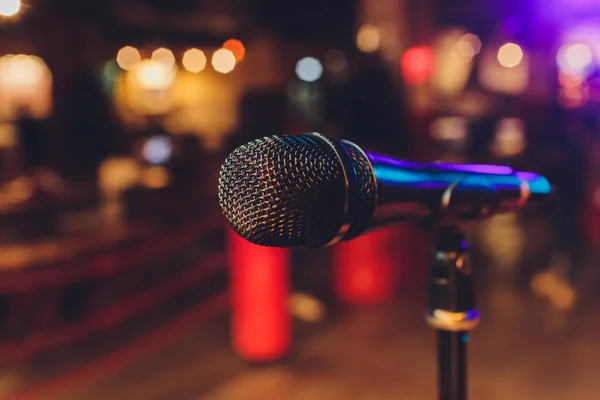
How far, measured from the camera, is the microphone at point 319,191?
933 mm

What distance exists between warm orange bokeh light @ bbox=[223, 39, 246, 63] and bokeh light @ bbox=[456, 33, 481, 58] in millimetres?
4605

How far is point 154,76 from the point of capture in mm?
13484

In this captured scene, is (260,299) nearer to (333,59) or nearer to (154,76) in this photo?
(333,59)

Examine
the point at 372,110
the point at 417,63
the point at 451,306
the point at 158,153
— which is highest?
the point at 417,63

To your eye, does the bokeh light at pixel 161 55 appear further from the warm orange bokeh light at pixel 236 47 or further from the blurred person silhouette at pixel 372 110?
the blurred person silhouette at pixel 372 110

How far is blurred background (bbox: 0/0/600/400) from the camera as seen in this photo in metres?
3.55

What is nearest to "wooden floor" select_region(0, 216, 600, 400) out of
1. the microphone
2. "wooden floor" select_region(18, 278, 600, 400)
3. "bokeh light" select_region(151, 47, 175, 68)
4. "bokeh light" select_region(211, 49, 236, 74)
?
"wooden floor" select_region(18, 278, 600, 400)

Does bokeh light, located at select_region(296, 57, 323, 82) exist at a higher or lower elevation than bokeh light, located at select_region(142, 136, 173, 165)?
higher

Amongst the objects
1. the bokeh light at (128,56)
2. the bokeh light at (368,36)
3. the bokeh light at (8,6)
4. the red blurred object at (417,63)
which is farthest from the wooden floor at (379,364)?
the bokeh light at (128,56)

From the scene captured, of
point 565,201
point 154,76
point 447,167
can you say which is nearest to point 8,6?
point 565,201

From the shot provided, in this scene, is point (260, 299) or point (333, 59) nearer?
point (260, 299)

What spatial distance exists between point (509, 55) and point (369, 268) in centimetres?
955

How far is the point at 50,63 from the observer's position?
9125 millimetres

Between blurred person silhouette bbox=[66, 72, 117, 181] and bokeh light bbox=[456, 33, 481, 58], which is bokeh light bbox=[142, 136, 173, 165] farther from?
bokeh light bbox=[456, 33, 481, 58]
